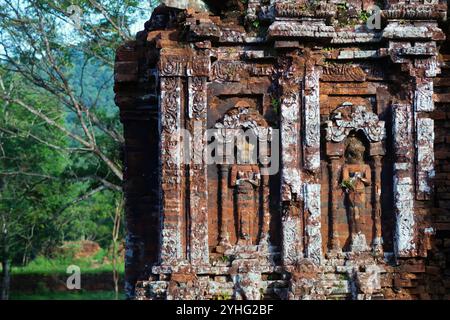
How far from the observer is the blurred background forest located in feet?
62.4

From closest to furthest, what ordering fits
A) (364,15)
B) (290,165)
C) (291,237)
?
(291,237), (290,165), (364,15)

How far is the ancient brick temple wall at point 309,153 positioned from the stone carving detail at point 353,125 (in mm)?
10

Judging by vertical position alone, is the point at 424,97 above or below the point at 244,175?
above

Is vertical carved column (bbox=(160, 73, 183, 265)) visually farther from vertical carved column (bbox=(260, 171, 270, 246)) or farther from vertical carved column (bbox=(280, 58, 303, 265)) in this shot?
vertical carved column (bbox=(280, 58, 303, 265))

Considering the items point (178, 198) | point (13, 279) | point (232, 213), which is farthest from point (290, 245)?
point (13, 279)

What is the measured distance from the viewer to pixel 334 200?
8.83 meters

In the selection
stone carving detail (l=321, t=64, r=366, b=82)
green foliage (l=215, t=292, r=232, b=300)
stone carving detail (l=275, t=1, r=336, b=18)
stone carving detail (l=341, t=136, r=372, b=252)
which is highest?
stone carving detail (l=275, t=1, r=336, b=18)

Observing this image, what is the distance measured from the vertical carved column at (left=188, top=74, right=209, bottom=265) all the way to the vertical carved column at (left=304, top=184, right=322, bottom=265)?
3.36ft

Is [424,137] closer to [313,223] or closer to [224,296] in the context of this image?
[313,223]

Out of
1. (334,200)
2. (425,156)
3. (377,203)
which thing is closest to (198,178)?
(334,200)

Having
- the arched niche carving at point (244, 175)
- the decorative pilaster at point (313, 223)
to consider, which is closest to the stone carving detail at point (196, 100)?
the arched niche carving at point (244, 175)

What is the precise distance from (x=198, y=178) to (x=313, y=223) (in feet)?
4.12

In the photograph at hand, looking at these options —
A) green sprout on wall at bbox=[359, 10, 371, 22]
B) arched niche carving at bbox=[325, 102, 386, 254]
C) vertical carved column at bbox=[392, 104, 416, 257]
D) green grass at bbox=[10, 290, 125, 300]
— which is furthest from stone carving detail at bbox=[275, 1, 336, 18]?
green grass at bbox=[10, 290, 125, 300]

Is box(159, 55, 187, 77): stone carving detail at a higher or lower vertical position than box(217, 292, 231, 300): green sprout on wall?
higher
